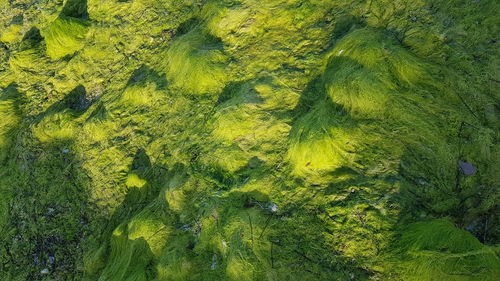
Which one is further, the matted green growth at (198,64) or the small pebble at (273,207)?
the matted green growth at (198,64)

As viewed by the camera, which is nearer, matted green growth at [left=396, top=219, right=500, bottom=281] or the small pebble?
matted green growth at [left=396, top=219, right=500, bottom=281]

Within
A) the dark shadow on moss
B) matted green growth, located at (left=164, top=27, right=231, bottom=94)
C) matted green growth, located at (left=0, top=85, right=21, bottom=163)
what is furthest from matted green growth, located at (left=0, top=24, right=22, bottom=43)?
matted green growth, located at (left=164, top=27, right=231, bottom=94)

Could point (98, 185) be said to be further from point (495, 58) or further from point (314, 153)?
point (495, 58)

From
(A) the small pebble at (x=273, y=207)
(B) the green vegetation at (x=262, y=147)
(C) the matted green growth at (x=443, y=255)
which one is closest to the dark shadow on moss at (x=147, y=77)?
(B) the green vegetation at (x=262, y=147)

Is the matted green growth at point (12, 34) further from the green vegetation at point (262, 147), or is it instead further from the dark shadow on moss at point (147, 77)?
the dark shadow on moss at point (147, 77)

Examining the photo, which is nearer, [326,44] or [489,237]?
[489,237]

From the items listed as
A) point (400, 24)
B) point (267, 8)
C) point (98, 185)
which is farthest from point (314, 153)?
point (98, 185)

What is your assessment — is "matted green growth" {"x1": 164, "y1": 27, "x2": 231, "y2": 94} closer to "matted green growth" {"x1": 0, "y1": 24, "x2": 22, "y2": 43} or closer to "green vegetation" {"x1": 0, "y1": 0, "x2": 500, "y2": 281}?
"green vegetation" {"x1": 0, "y1": 0, "x2": 500, "y2": 281}
